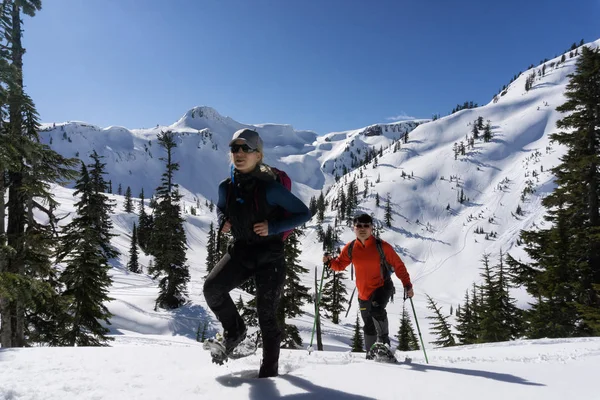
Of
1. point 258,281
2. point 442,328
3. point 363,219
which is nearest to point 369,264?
point 363,219

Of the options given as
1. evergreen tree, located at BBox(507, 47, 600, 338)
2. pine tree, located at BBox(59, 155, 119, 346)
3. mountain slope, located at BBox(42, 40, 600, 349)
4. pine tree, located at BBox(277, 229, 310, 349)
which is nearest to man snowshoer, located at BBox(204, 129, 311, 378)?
pine tree, located at BBox(59, 155, 119, 346)

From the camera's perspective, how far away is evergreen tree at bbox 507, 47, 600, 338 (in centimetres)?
1435

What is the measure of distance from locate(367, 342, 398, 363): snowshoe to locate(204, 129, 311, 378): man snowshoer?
2.23m

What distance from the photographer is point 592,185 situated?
14.7 metres

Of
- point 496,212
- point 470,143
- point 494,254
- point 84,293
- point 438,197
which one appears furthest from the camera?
point 470,143

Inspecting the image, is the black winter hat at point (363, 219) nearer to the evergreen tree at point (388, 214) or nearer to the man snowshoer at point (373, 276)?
the man snowshoer at point (373, 276)

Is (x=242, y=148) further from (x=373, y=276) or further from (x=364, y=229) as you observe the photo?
(x=373, y=276)

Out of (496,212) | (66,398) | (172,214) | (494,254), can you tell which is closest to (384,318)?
(66,398)

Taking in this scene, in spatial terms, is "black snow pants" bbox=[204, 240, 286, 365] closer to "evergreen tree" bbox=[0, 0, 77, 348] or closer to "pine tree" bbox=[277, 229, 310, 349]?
"evergreen tree" bbox=[0, 0, 77, 348]

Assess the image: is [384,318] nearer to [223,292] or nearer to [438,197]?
[223,292]

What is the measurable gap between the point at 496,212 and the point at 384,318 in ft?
463

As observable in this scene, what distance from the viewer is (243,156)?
11.6 ft

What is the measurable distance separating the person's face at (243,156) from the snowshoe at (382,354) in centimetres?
365

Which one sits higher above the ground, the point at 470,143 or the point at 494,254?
the point at 470,143
